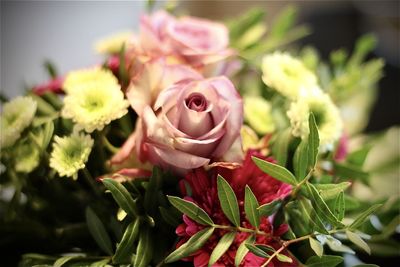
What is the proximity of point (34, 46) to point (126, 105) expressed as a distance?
1175 millimetres

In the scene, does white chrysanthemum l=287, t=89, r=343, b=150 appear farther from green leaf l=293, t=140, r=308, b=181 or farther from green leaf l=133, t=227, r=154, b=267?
green leaf l=133, t=227, r=154, b=267

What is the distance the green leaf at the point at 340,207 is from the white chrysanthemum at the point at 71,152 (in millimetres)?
189

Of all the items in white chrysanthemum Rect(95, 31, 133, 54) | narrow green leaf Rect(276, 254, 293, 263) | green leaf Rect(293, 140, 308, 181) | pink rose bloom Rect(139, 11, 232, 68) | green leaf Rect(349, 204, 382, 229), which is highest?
pink rose bloom Rect(139, 11, 232, 68)

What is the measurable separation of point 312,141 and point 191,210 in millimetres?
→ 101

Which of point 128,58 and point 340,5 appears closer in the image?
point 128,58

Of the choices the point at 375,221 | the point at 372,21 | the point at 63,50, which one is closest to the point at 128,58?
the point at 375,221

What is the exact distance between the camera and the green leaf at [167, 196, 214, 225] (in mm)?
359

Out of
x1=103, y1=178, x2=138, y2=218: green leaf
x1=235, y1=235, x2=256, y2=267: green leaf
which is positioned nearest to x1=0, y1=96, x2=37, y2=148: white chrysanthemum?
x1=103, y1=178, x2=138, y2=218: green leaf

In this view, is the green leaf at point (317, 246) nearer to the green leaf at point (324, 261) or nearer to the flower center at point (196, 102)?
the green leaf at point (324, 261)

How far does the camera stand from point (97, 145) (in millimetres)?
426

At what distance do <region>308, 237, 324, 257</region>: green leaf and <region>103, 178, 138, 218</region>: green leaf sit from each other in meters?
0.13

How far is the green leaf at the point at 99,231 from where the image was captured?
40 centimetres

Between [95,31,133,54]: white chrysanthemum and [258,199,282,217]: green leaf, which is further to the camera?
[95,31,133,54]: white chrysanthemum

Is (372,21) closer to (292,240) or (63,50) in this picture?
(63,50)
